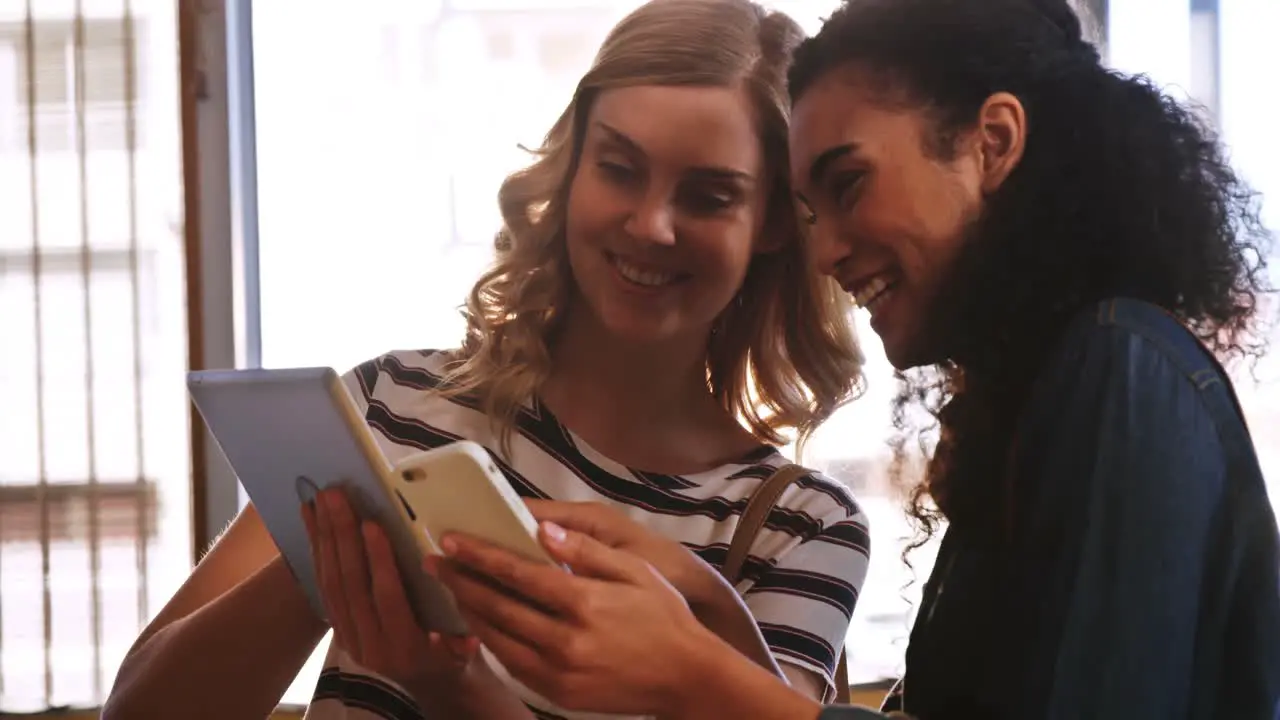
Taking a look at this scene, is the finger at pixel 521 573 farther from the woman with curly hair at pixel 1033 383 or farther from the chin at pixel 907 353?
the chin at pixel 907 353

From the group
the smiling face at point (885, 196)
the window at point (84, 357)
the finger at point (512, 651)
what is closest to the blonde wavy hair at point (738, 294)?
the smiling face at point (885, 196)

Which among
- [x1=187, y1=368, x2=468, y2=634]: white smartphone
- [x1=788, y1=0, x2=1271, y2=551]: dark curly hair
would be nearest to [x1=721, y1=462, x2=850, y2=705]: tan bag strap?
[x1=788, y1=0, x2=1271, y2=551]: dark curly hair

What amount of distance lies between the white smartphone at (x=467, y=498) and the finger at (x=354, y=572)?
0.28ft

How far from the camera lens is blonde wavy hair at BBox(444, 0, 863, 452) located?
1358 mm

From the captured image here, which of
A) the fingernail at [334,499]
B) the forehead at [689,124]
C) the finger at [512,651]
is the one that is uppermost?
the forehead at [689,124]

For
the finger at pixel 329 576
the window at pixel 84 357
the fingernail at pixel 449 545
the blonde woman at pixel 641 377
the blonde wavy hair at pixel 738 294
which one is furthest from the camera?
the window at pixel 84 357

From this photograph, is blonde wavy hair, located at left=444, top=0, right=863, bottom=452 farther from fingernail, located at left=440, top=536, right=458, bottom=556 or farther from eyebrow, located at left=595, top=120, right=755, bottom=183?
fingernail, located at left=440, top=536, right=458, bottom=556

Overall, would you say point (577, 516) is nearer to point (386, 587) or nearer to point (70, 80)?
point (386, 587)

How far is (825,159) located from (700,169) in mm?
257

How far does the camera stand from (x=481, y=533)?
2.83ft

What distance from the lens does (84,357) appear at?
2.49m

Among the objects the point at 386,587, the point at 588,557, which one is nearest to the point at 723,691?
the point at 588,557

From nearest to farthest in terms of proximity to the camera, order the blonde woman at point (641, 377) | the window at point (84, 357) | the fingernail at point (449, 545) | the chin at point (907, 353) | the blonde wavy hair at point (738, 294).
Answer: the fingernail at point (449, 545), the chin at point (907, 353), the blonde woman at point (641, 377), the blonde wavy hair at point (738, 294), the window at point (84, 357)

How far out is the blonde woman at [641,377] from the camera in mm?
1254
